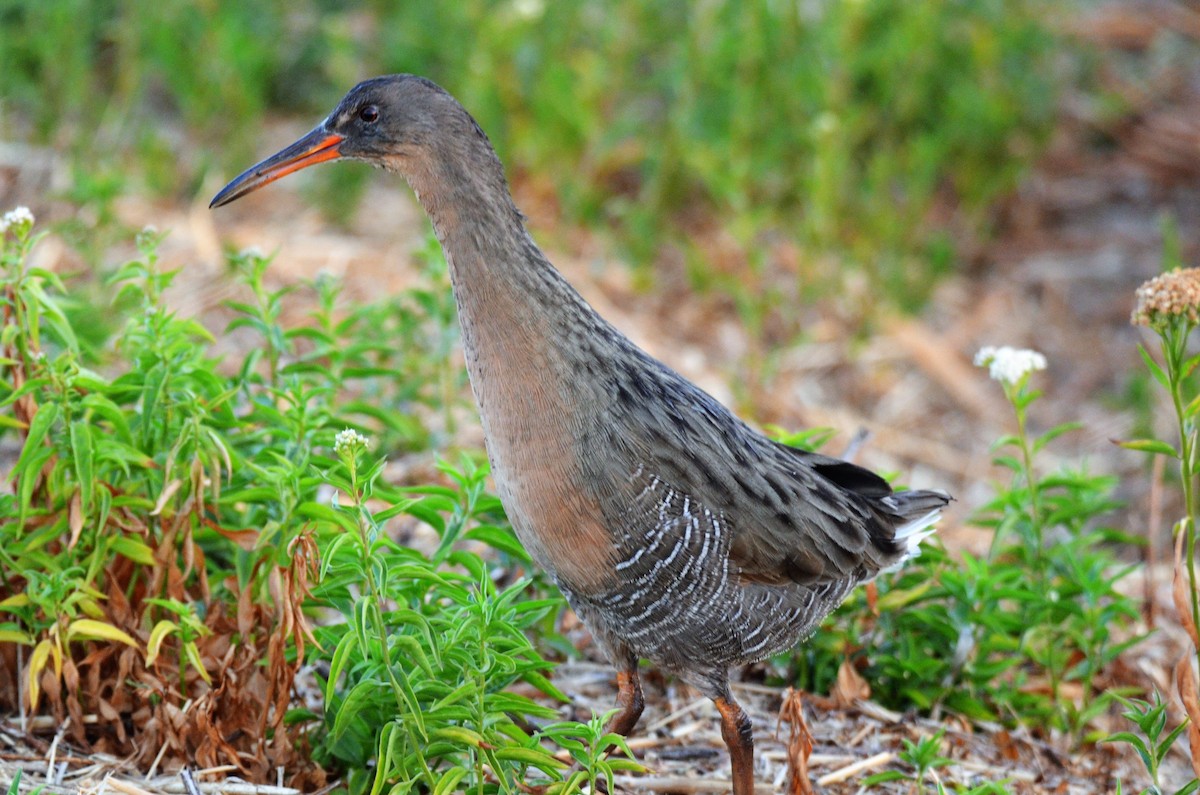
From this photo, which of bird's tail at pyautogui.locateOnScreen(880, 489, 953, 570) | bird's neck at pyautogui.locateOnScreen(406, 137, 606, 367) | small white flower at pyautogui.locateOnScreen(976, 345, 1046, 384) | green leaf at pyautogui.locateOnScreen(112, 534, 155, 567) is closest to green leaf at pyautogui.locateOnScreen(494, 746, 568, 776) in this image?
bird's neck at pyautogui.locateOnScreen(406, 137, 606, 367)

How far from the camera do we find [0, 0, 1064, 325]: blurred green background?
21.2 feet

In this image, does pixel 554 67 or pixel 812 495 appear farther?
pixel 554 67

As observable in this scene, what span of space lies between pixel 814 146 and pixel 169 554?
402cm

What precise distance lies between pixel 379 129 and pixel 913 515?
5.78ft

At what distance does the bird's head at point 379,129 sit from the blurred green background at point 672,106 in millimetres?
2977

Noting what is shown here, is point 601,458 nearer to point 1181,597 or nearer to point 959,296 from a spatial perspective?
point 1181,597

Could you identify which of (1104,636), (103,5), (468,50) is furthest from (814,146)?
(103,5)

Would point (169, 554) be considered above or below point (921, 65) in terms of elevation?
below

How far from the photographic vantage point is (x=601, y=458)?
3162mm

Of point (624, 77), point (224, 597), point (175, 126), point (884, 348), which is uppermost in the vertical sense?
point (624, 77)

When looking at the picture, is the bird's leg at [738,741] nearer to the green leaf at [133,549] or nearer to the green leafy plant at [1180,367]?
the green leafy plant at [1180,367]

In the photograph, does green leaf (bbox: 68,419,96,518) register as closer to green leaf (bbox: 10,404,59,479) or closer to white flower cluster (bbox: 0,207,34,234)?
green leaf (bbox: 10,404,59,479)

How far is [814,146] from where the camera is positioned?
6.42 m

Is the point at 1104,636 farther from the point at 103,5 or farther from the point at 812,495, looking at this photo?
the point at 103,5
